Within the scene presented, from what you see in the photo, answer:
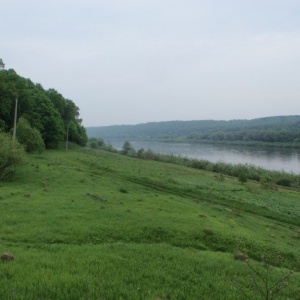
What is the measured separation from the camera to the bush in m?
26.6

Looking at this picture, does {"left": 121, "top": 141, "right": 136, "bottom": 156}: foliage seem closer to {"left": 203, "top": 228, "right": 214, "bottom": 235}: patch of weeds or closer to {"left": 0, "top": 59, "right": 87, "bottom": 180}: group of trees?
{"left": 0, "top": 59, "right": 87, "bottom": 180}: group of trees

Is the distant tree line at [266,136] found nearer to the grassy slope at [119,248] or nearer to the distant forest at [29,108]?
the distant forest at [29,108]

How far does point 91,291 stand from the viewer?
727 centimetres

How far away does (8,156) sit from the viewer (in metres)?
26.8

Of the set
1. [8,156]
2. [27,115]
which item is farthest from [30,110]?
[8,156]

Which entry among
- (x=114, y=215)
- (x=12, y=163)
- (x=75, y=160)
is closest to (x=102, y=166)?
(x=75, y=160)

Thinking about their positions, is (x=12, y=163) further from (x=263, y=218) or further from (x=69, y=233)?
(x=263, y=218)

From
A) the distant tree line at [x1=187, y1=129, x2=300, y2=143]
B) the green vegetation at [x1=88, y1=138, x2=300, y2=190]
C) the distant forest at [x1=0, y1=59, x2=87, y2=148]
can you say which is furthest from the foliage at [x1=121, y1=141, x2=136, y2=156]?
the distant tree line at [x1=187, y1=129, x2=300, y2=143]

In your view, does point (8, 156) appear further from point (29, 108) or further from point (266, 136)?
point (266, 136)

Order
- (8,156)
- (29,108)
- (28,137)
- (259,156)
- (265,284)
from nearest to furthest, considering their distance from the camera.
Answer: (265,284)
(8,156)
(28,137)
(29,108)
(259,156)

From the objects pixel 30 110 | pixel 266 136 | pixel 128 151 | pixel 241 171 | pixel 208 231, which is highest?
pixel 30 110

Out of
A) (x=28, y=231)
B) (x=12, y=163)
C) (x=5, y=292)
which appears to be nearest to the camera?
(x=5, y=292)

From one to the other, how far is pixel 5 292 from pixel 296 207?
30.3m

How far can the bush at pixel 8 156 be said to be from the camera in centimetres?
2656
